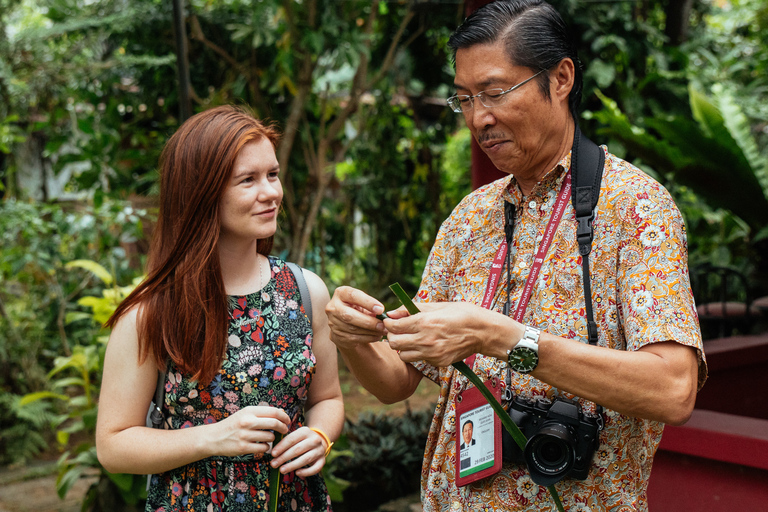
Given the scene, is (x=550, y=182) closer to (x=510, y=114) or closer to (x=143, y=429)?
(x=510, y=114)

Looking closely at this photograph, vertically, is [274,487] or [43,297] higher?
[274,487]

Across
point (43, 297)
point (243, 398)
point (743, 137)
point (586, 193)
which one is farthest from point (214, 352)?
point (43, 297)

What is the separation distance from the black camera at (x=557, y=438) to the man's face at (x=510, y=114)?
21.4 inches

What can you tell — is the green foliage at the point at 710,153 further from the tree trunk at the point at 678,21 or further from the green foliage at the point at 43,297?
the green foliage at the point at 43,297

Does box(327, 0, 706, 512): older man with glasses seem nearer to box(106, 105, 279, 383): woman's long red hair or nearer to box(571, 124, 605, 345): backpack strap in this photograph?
box(571, 124, 605, 345): backpack strap

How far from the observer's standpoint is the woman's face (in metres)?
1.72

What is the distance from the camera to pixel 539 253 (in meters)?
1.47

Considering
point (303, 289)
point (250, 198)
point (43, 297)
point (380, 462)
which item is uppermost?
point (250, 198)

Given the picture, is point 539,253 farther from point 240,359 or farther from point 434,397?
point 434,397

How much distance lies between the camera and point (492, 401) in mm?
1326

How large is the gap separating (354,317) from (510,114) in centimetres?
56

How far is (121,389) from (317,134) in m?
4.82

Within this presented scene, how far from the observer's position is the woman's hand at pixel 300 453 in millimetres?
1587

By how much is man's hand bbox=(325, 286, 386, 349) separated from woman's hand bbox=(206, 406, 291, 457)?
245 millimetres
